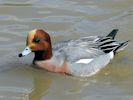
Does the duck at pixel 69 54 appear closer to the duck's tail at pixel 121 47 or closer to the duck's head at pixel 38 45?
the duck's head at pixel 38 45

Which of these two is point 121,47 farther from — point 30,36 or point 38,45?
point 30,36

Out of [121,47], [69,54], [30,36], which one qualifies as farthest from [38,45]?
[121,47]

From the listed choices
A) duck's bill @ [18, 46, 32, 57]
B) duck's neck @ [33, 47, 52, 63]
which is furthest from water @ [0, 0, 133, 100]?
duck's bill @ [18, 46, 32, 57]

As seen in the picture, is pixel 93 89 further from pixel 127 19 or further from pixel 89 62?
pixel 127 19

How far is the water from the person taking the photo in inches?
367

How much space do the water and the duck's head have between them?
1.05 ft

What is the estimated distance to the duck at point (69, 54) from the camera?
9.80 m

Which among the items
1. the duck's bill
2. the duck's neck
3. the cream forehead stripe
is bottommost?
the duck's neck

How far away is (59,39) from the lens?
37.0 ft

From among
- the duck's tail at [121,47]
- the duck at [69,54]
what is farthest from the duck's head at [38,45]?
the duck's tail at [121,47]

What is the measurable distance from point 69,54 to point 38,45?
0.57 meters

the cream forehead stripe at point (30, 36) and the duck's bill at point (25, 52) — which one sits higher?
the cream forehead stripe at point (30, 36)

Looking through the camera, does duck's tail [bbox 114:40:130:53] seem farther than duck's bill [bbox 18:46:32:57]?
Yes

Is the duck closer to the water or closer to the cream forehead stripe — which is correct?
the cream forehead stripe
